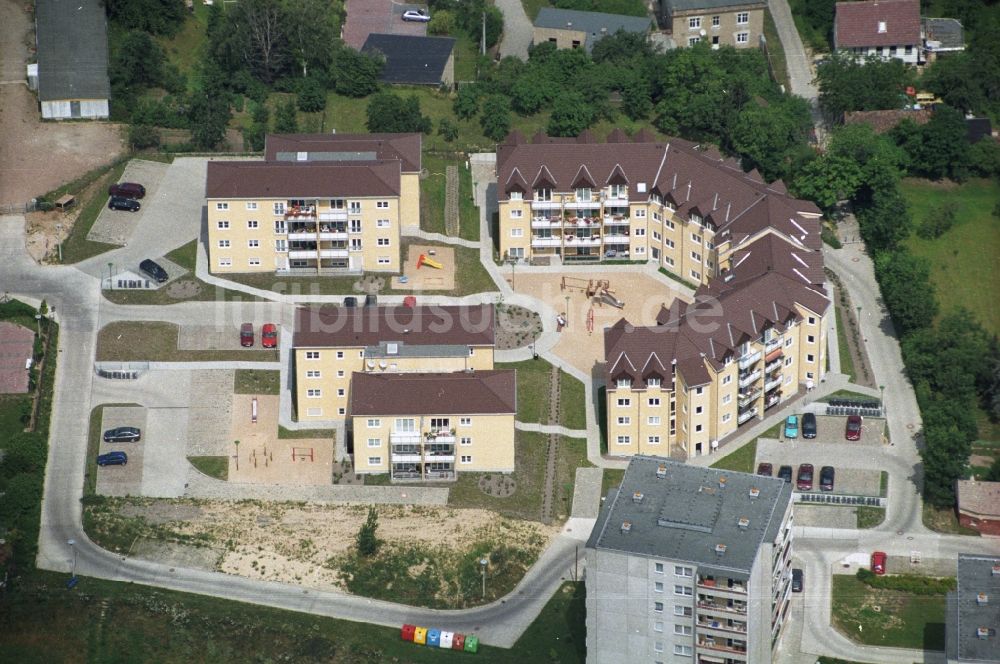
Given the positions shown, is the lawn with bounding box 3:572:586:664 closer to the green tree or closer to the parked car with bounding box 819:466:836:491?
the green tree

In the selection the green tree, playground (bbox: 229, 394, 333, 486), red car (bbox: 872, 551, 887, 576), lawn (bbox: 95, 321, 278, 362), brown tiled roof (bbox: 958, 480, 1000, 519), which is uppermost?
lawn (bbox: 95, 321, 278, 362)

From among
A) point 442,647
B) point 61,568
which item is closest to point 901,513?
point 442,647

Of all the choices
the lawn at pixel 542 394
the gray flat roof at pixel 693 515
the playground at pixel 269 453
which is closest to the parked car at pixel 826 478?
the gray flat roof at pixel 693 515

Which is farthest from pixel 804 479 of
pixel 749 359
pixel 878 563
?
pixel 749 359

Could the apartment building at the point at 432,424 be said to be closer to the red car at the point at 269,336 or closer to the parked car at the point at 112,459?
the red car at the point at 269,336

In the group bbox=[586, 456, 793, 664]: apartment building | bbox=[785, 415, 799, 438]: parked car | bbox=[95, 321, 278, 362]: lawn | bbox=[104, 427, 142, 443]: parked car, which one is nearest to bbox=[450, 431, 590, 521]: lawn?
bbox=[785, 415, 799, 438]: parked car

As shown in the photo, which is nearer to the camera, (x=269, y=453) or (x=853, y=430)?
(x=269, y=453)

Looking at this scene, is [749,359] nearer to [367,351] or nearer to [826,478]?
[826,478]
